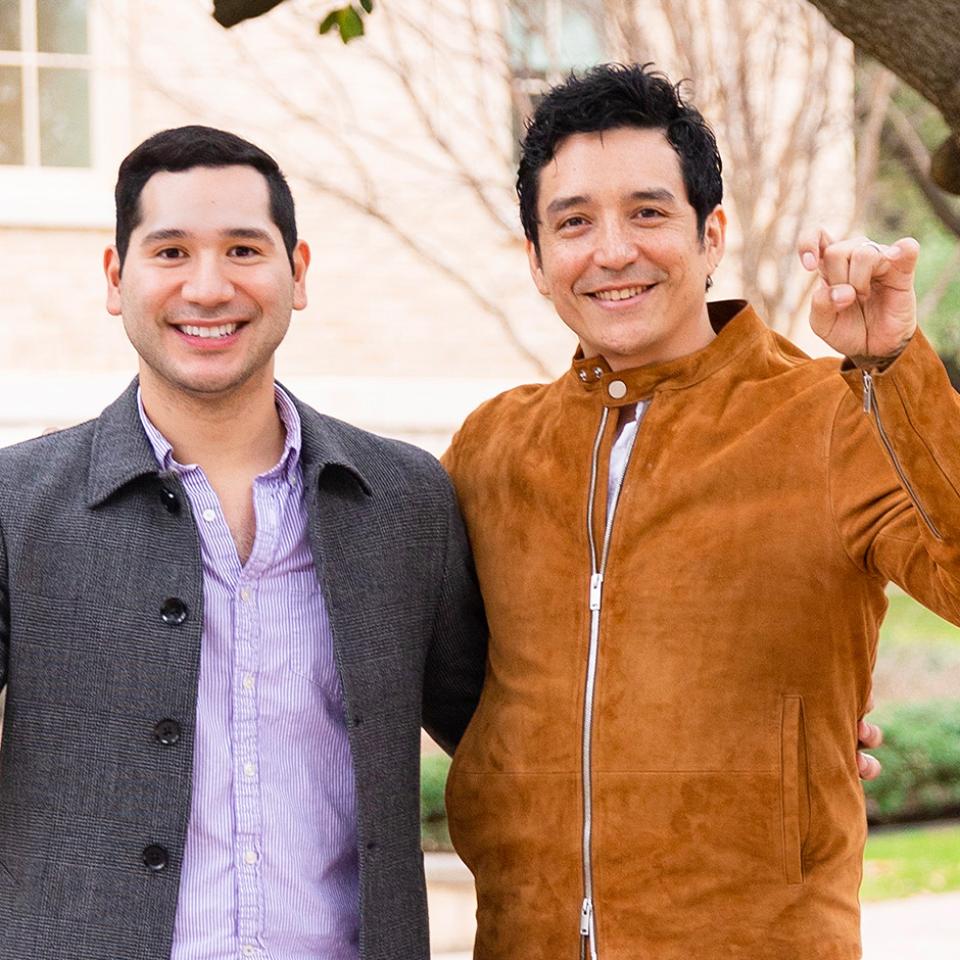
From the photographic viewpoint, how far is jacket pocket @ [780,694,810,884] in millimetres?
2746

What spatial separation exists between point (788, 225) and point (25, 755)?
20.1 feet

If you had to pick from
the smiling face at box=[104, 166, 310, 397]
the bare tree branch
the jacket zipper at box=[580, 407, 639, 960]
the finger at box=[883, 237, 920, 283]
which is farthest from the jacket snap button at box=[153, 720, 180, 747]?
the bare tree branch

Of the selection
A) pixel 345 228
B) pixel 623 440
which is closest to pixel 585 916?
pixel 623 440

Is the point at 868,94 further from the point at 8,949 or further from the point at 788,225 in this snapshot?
the point at 8,949

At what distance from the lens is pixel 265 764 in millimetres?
2717

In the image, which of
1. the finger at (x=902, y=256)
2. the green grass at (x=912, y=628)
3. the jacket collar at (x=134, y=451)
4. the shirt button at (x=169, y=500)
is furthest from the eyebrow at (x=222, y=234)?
the green grass at (x=912, y=628)

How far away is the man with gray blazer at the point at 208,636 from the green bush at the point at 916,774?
6.99m

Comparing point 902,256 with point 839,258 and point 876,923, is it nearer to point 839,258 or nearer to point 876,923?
point 839,258

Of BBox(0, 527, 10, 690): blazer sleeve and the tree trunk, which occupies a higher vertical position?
the tree trunk

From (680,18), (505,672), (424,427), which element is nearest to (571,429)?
(505,672)

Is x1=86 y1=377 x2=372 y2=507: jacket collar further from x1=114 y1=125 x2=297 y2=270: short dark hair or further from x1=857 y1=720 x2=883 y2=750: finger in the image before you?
x1=857 y1=720 x2=883 y2=750: finger

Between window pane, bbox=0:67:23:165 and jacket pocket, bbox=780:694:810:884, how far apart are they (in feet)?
25.1

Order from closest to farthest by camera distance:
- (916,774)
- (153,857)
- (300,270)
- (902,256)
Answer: (902,256) → (153,857) → (300,270) → (916,774)

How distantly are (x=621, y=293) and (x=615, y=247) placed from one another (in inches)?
3.5
